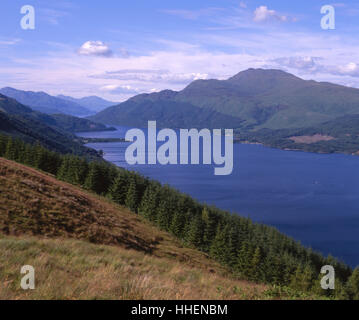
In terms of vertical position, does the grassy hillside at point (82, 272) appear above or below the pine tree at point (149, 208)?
above

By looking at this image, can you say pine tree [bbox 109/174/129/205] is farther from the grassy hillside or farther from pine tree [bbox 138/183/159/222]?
the grassy hillside

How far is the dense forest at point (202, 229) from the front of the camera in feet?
176

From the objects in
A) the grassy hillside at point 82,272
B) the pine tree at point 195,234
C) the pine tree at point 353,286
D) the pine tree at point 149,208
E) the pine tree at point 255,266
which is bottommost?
the pine tree at point 353,286

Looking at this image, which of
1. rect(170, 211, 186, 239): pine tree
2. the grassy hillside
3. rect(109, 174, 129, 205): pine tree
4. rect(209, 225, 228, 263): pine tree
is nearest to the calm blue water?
rect(209, 225, 228, 263): pine tree

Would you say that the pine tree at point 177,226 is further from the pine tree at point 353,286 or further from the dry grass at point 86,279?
the dry grass at point 86,279

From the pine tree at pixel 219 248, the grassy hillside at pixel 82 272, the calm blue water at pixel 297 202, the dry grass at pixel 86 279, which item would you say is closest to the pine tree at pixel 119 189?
the pine tree at pixel 219 248

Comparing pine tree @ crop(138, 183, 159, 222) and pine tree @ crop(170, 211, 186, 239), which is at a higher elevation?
pine tree @ crop(138, 183, 159, 222)

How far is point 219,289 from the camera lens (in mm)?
10164

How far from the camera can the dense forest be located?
53594mm

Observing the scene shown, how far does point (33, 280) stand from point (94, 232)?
46.5 feet

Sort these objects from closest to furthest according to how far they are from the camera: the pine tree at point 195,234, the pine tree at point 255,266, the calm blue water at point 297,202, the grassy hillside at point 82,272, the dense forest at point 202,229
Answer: the grassy hillside at point 82,272 → the pine tree at point 255,266 → the dense forest at point 202,229 → the pine tree at point 195,234 → the calm blue water at point 297,202

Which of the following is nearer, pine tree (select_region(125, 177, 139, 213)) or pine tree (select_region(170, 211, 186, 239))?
pine tree (select_region(170, 211, 186, 239))
